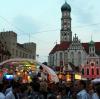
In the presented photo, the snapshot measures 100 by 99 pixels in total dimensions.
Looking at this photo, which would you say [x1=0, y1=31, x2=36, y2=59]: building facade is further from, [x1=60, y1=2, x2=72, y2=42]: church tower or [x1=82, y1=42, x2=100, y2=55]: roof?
[x1=60, y1=2, x2=72, y2=42]: church tower

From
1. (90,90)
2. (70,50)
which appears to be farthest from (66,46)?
(90,90)

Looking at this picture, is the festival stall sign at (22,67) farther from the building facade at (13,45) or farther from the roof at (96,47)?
Answer: the roof at (96,47)

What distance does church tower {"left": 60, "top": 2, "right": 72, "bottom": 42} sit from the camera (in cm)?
13950

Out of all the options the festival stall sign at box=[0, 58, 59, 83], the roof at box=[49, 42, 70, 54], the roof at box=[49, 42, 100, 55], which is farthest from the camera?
the roof at box=[49, 42, 70, 54]

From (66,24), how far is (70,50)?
17.1m

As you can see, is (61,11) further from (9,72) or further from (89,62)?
(9,72)

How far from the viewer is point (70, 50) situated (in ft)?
417

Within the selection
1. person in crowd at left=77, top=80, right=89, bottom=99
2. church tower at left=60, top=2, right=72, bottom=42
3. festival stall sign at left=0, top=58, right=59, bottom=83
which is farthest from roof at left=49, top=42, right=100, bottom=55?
person in crowd at left=77, top=80, right=89, bottom=99

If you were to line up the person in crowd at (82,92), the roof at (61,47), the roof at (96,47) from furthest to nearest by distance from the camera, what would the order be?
the roof at (61,47)
the roof at (96,47)
the person in crowd at (82,92)

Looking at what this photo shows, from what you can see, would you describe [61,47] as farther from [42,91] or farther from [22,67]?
[42,91]

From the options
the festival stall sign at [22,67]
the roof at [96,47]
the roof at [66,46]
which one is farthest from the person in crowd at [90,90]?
the roof at [66,46]

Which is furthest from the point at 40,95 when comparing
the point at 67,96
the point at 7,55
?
the point at 7,55

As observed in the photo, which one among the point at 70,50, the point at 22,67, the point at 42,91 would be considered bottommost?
the point at 42,91

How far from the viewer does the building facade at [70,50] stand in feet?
410
